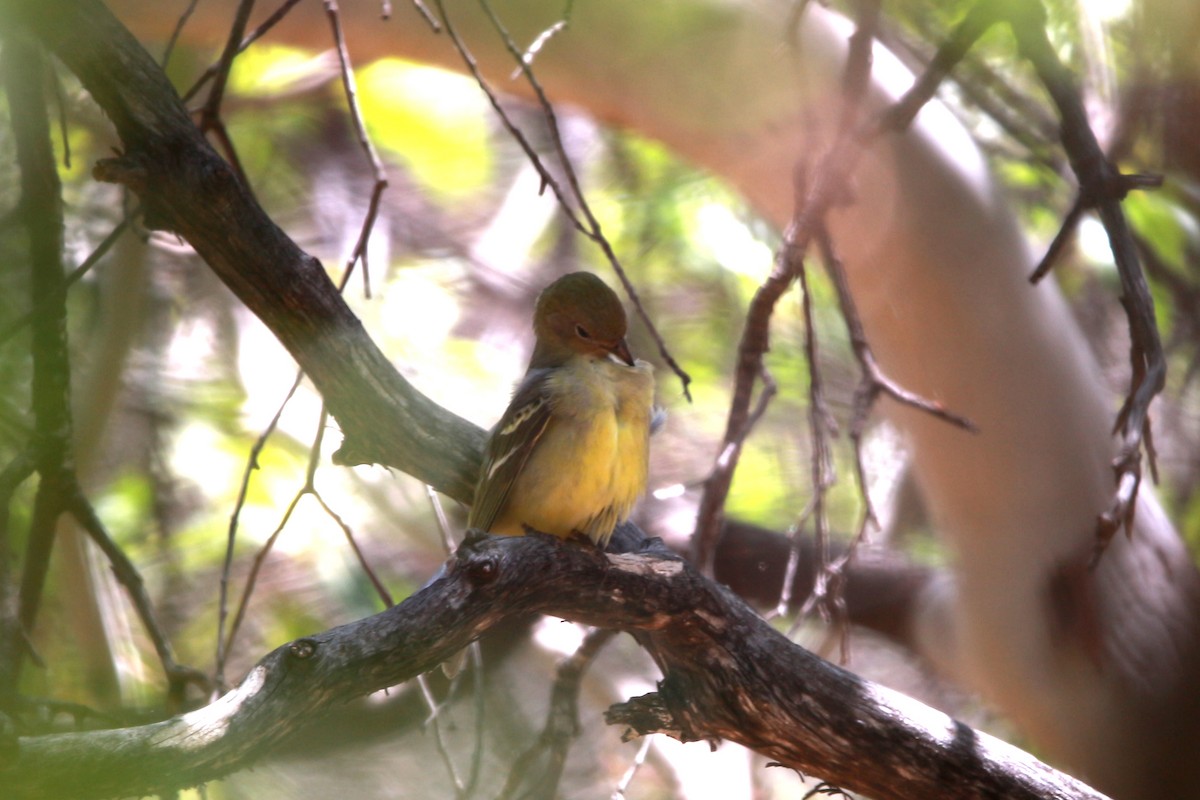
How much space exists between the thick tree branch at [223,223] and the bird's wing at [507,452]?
1.00 feet

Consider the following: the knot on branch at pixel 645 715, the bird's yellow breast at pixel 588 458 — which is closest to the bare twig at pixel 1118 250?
the knot on branch at pixel 645 715

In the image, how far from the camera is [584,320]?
3613 mm

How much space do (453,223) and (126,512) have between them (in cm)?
364

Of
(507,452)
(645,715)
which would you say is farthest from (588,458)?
(645,715)

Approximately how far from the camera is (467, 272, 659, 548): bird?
131 inches

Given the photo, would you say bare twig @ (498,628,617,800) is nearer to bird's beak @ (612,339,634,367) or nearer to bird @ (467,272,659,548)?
bird @ (467,272,659,548)

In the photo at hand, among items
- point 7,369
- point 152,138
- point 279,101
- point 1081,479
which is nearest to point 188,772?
point 7,369

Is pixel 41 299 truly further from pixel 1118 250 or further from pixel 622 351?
pixel 1118 250

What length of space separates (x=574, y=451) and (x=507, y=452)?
200 mm

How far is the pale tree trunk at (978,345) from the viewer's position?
572cm

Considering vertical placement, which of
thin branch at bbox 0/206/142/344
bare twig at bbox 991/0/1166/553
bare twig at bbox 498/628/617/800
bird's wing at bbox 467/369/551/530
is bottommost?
bare twig at bbox 498/628/617/800

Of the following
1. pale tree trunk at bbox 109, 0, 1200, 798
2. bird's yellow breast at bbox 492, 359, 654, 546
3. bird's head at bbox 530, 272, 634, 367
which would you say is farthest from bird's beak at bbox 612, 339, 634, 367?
pale tree trunk at bbox 109, 0, 1200, 798

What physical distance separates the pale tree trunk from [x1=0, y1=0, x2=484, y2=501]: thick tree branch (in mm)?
2847

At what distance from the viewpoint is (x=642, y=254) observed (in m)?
7.61
